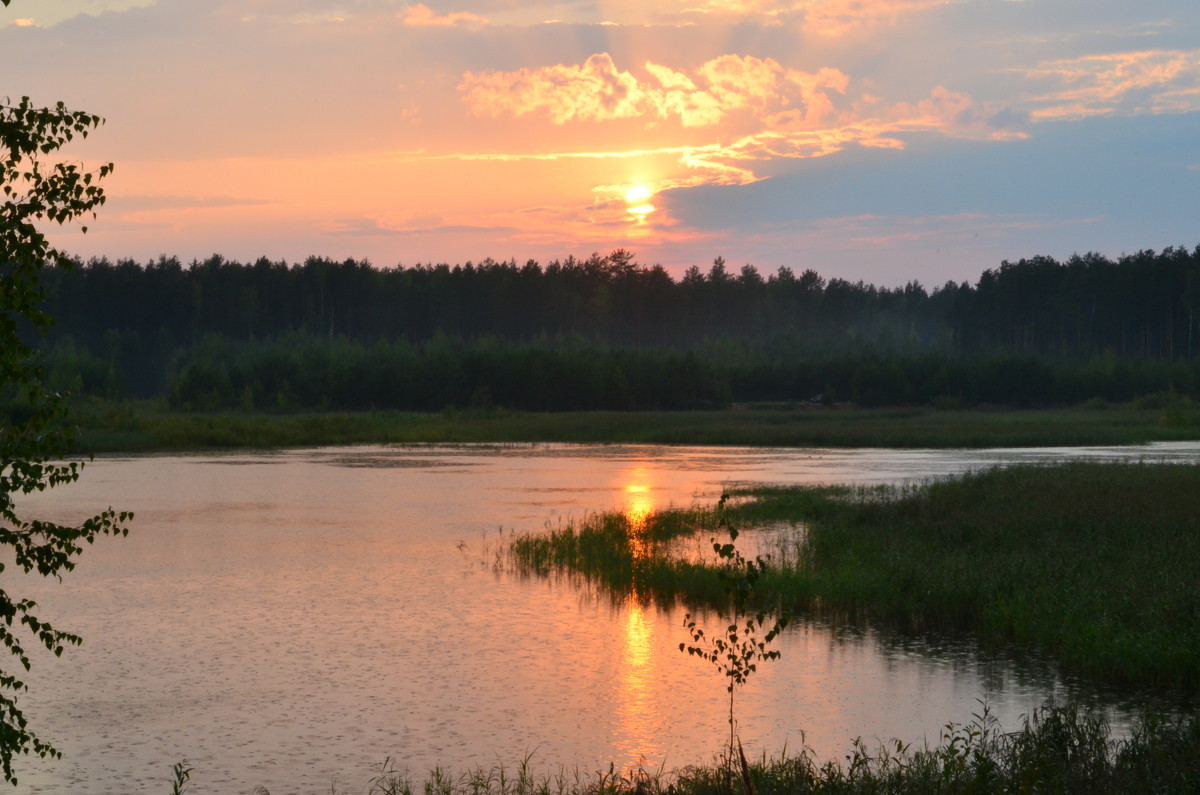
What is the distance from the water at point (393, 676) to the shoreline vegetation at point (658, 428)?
47.9 m

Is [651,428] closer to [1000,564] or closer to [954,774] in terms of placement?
[1000,564]

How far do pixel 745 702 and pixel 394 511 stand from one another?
2547cm

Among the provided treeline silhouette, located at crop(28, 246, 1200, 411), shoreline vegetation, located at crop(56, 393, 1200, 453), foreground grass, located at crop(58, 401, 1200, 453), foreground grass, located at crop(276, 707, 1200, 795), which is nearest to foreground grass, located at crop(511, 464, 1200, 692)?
foreground grass, located at crop(276, 707, 1200, 795)

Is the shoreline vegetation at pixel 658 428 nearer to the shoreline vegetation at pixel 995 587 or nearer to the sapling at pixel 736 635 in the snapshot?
the shoreline vegetation at pixel 995 587

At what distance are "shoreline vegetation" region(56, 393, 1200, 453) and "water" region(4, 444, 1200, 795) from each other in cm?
4792

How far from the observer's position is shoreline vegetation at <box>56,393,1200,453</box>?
79.4 m

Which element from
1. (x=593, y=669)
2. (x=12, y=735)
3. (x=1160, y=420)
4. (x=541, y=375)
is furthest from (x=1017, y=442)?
(x=12, y=735)

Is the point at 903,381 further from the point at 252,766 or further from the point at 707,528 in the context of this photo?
the point at 252,766

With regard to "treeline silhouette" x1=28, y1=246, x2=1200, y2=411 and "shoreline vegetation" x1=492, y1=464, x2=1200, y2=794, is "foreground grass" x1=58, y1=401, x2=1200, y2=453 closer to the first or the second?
"treeline silhouette" x1=28, y1=246, x2=1200, y2=411

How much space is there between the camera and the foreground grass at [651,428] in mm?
79500

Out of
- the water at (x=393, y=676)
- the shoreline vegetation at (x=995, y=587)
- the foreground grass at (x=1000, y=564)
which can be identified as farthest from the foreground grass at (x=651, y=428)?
the water at (x=393, y=676)

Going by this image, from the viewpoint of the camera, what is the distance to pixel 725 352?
504 ft

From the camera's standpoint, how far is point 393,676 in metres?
18.0

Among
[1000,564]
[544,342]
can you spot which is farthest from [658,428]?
[1000,564]
